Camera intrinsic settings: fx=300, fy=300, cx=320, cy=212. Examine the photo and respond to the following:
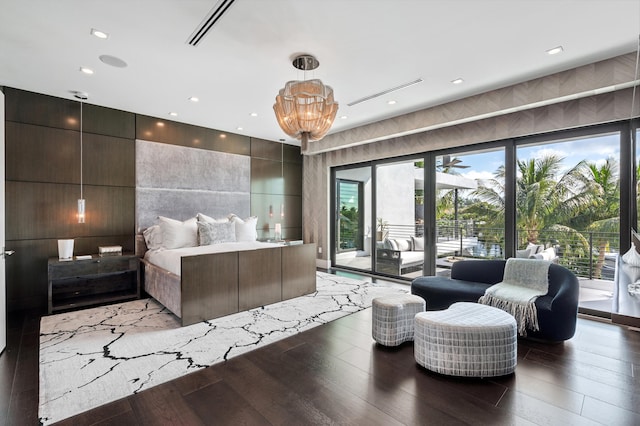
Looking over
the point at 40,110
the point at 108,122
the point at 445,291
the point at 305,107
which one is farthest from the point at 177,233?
the point at 445,291

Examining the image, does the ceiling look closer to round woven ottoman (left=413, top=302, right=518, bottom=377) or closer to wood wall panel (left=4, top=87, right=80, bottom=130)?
wood wall panel (left=4, top=87, right=80, bottom=130)

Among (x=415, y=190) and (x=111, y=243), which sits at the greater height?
(x=415, y=190)

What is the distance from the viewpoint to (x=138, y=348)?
281 cm

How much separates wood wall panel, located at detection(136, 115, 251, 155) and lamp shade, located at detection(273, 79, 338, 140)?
3.06 m

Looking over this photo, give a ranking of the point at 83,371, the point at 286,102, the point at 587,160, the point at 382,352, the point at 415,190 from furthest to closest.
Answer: the point at 415,190, the point at 587,160, the point at 286,102, the point at 382,352, the point at 83,371

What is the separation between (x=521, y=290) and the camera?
10.4 ft

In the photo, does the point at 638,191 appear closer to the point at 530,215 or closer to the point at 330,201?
the point at 530,215

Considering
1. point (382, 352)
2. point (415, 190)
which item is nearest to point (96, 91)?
point (382, 352)

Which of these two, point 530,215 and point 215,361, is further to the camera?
point 530,215

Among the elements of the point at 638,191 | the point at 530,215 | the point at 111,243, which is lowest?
the point at 111,243

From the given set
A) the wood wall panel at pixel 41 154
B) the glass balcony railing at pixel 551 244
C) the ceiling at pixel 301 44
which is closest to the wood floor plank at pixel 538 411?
the glass balcony railing at pixel 551 244

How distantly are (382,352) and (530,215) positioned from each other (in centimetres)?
304

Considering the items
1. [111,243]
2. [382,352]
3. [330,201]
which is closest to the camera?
[382,352]

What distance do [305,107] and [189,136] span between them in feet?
11.2
